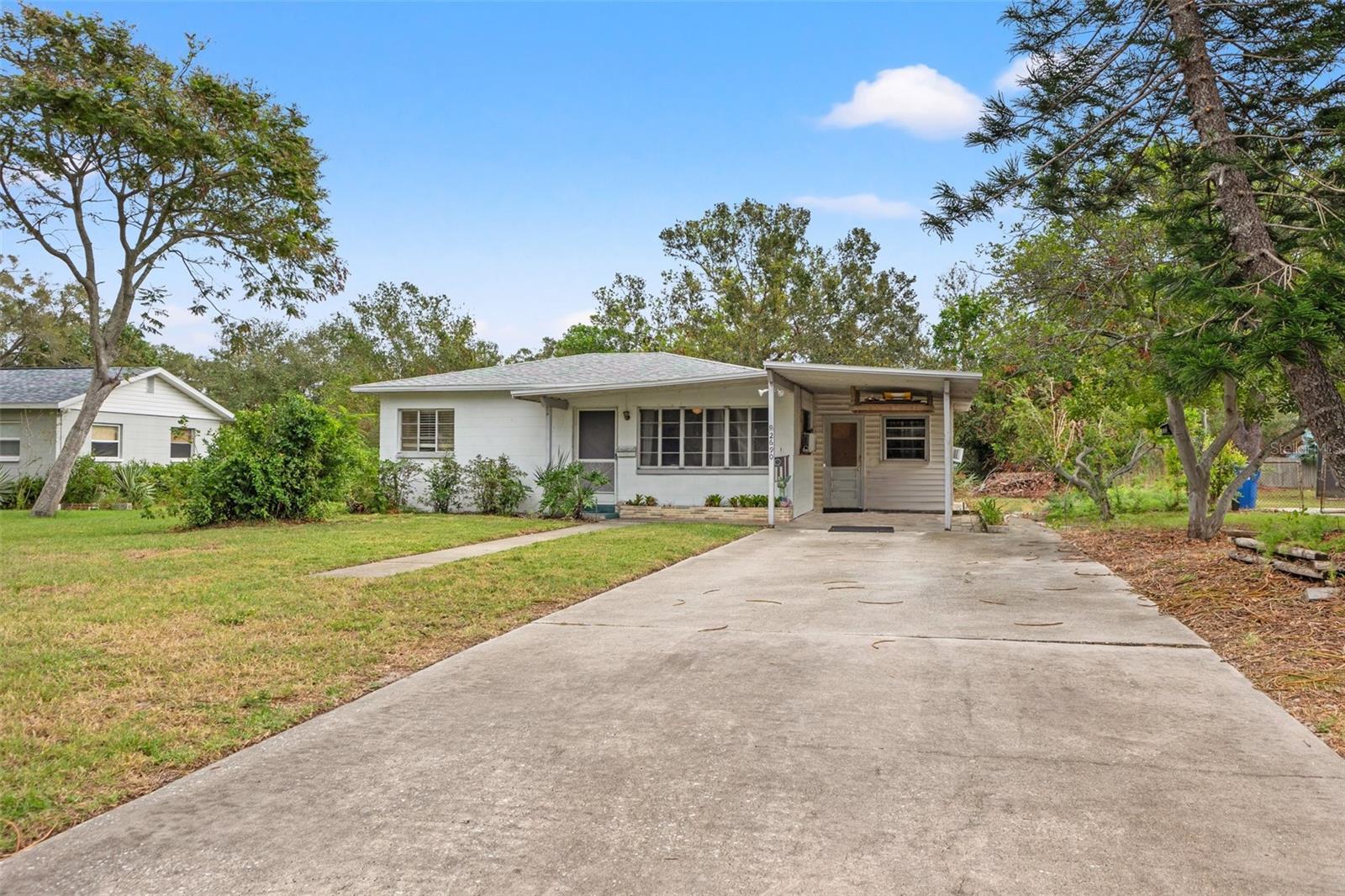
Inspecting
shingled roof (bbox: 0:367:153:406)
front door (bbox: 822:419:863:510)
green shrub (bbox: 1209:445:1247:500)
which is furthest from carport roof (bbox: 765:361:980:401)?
shingled roof (bbox: 0:367:153:406)

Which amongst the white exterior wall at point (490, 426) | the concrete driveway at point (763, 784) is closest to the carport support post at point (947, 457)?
the white exterior wall at point (490, 426)

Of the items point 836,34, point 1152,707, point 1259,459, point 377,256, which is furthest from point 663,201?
point 1152,707

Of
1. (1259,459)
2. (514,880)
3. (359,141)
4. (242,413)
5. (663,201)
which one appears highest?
(663,201)

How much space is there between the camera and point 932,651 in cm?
534

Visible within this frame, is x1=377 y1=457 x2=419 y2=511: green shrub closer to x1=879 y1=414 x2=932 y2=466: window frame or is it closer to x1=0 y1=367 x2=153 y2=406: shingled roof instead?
x1=0 y1=367 x2=153 y2=406: shingled roof

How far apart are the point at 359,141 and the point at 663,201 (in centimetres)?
1705

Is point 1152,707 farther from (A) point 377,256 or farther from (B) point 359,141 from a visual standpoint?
(A) point 377,256

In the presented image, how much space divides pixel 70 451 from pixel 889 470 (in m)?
18.2

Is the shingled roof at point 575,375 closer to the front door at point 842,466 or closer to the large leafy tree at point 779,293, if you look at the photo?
the front door at point 842,466

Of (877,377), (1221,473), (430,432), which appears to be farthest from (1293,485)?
(430,432)

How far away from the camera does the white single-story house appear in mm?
15641

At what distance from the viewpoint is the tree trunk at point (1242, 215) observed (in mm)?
6176

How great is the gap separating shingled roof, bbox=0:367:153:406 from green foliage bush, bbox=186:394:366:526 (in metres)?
9.44

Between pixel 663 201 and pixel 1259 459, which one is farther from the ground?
pixel 663 201
